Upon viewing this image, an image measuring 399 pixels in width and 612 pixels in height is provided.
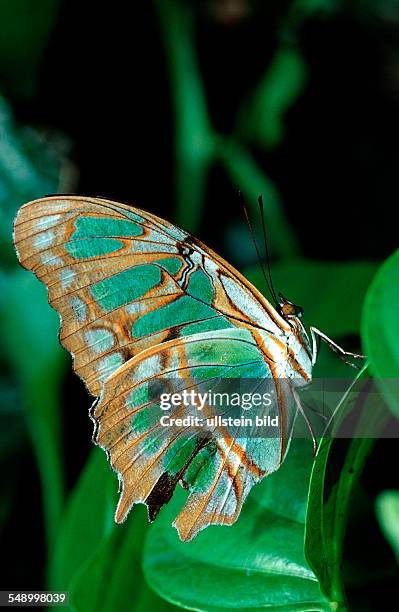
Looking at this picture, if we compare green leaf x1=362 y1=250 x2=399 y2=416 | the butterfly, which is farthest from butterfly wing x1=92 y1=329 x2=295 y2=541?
green leaf x1=362 y1=250 x2=399 y2=416

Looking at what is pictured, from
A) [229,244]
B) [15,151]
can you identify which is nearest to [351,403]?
[229,244]

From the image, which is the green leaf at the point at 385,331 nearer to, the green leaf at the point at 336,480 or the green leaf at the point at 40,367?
the green leaf at the point at 336,480

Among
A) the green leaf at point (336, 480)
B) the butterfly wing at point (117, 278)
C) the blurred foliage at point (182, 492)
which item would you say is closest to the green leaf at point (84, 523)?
the blurred foliage at point (182, 492)

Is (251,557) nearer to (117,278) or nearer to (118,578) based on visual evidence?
(118,578)

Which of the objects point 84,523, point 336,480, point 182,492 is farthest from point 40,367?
point 336,480

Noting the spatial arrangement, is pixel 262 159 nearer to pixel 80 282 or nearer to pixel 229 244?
pixel 229 244

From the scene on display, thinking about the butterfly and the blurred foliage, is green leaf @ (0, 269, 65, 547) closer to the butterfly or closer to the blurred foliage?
the blurred foliage

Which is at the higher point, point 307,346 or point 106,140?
point 106,140
